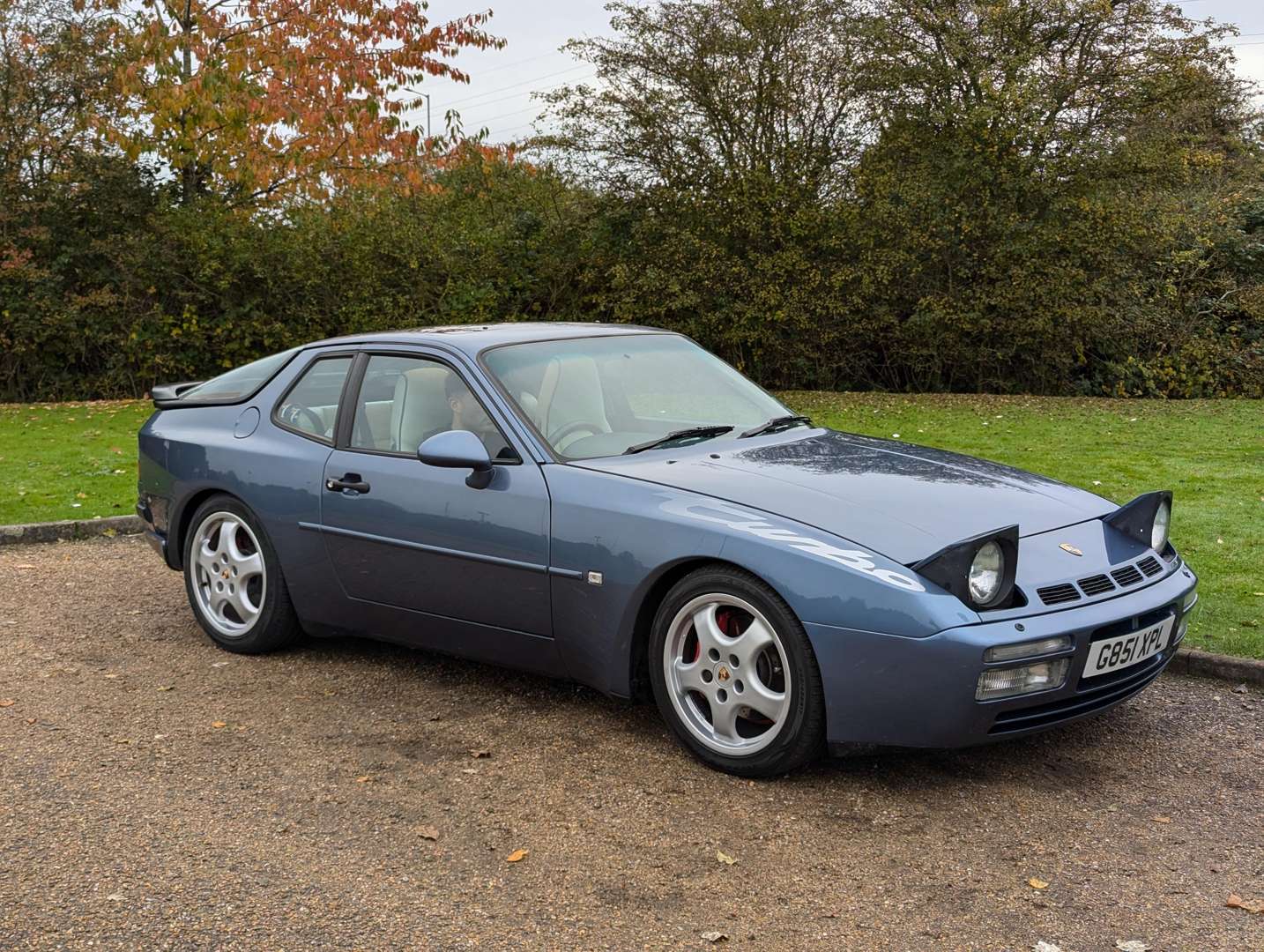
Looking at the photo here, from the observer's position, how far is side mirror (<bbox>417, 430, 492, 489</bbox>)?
15.9 feet

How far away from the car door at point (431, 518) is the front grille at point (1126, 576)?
1971mm

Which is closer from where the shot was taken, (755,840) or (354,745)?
(755,840)

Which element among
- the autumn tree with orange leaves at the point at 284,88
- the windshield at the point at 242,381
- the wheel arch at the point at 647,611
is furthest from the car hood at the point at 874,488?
the autumn tree with orange leaves at the point at 284,88

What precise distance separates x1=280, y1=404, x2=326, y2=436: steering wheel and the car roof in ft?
1.11

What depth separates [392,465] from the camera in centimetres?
532

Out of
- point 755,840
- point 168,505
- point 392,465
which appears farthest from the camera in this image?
point 168,505

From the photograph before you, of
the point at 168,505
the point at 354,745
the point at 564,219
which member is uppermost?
the point at 564,219

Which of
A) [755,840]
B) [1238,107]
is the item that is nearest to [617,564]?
[755,840]

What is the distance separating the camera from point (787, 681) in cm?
417

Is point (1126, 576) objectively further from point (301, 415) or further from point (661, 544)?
point (301, 415)

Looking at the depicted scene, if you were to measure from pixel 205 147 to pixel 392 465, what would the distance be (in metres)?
16.3

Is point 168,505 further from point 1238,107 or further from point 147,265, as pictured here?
point 1238,107

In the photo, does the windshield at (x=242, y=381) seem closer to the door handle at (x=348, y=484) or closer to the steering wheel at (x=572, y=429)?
the door handle at (x=348, y=484)

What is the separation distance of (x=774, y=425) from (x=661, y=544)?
1.35 metres
